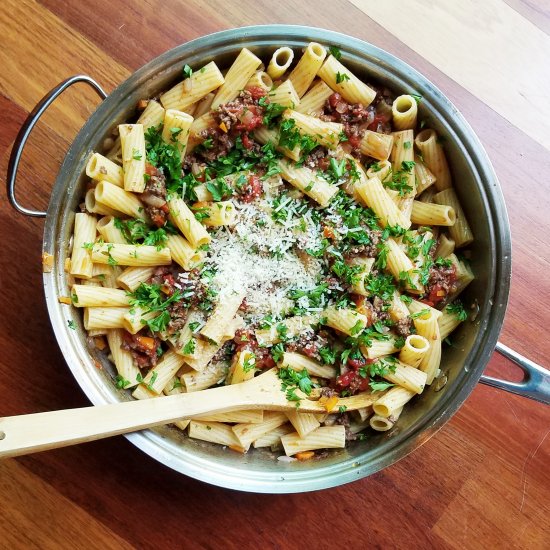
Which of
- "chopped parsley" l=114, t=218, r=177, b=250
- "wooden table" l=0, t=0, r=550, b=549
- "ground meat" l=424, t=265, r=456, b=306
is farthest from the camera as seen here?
"wooden table" l=0, t=0, r=550, b=549

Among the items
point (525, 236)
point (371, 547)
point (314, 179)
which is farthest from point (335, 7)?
point (371, 547)

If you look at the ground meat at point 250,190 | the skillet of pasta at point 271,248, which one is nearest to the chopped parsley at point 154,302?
the skillet of pasta at point 271,248

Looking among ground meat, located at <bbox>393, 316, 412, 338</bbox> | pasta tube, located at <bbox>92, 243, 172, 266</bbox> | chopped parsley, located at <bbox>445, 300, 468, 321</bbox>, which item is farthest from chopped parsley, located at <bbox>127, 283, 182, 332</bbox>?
chopped parsley, located at <bbox>445, 300, 468, 321</bbox>

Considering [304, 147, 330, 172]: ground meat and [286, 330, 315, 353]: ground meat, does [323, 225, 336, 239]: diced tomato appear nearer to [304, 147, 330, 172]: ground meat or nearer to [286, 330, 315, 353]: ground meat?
[304, 147, 330, 172]: ground meat

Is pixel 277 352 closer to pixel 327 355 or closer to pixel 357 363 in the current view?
pixel 327 355

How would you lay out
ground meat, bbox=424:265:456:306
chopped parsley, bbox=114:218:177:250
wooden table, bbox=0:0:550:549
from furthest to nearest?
wooden table, bbox=0:0:550:549 < ground meat, bbox=424:265:456:306 < chopped parsley, bbox=114:218:177:250

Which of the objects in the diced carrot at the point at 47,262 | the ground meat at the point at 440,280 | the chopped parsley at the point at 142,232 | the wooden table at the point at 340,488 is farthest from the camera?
the wooden table at the point at 340,488

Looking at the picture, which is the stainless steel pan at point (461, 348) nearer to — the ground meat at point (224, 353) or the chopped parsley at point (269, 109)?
the chopped parsley at point (269, 109)
